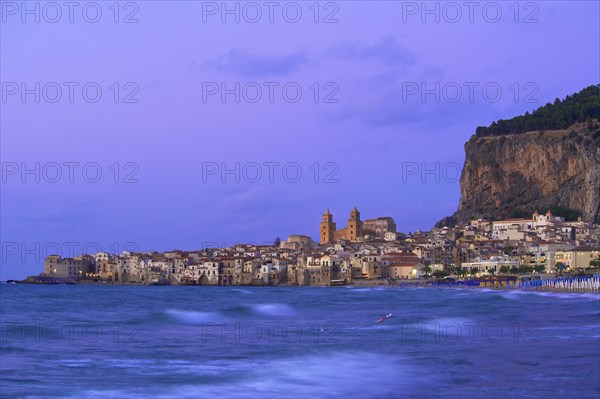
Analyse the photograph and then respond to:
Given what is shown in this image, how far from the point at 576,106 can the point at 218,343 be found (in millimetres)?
120890

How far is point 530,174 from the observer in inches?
5251

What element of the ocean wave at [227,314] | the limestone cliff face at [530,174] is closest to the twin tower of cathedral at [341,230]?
the limestone cliff face at [530,174]

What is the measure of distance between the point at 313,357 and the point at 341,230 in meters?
124

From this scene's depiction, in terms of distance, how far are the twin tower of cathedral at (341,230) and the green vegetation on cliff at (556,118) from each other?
22.8 metres

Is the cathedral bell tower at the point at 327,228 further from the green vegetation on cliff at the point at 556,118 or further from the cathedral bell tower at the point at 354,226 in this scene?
the green vegetation on cliff at the point at 556,118

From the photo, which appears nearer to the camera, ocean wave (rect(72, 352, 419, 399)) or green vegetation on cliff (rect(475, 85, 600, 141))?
ocean wave (rect(72, 352, 419, 399))

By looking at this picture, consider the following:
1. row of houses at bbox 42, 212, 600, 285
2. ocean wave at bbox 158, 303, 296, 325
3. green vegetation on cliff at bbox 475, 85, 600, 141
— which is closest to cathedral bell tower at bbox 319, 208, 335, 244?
row of houses at bbox 42, 212, 600, 285

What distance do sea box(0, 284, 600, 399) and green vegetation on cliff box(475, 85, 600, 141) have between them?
324 ft

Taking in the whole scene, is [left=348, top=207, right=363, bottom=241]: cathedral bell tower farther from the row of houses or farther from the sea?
the sea

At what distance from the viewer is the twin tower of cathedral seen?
144 m

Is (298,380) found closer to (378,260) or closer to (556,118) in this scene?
(378,260)

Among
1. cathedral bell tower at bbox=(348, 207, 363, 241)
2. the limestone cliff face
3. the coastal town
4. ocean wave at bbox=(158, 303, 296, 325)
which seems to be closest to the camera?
ocean wave at bbox=(158, 303, 296, 325)

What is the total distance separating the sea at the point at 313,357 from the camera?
19562 mm

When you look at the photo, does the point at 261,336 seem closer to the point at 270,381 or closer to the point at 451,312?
the point at 270,381
